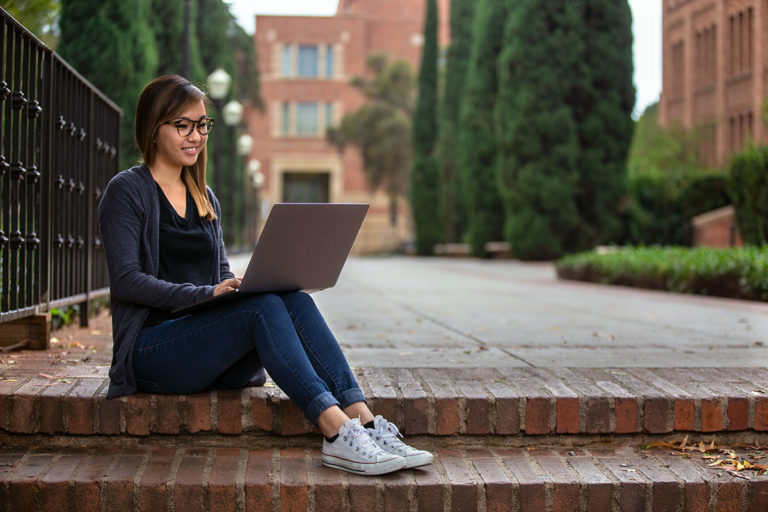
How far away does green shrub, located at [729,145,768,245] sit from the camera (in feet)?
41.1

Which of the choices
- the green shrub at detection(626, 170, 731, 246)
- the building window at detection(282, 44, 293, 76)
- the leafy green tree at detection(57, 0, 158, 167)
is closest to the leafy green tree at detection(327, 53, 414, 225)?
the building window at detection(282, 44, 293, 76)

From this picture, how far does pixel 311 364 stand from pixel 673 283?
8.49 meters

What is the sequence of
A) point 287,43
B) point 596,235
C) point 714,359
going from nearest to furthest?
point 714,359
point 596,235
point 287,43

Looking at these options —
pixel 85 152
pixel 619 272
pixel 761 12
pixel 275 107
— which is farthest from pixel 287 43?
pixel 85 152

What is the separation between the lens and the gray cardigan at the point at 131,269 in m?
2.88

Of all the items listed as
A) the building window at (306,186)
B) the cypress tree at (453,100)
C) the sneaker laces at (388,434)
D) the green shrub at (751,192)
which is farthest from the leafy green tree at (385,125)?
the sneaker laces at (388,434)

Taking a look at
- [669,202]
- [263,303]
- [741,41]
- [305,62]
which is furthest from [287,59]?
[263,303]

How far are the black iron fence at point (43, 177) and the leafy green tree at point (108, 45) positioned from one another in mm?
4133

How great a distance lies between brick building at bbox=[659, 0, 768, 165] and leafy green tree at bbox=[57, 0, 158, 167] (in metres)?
18.8

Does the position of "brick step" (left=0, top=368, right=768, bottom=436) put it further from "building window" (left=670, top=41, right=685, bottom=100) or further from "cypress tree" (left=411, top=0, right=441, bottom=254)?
"building window" (left=670, top=41, right=685, bottom=100)

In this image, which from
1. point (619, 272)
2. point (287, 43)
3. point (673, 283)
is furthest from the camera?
point (287, 43)

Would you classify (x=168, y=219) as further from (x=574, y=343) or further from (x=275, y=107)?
(x=275, y=107)

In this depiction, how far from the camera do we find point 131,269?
2.88 metres

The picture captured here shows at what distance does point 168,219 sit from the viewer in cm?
308
